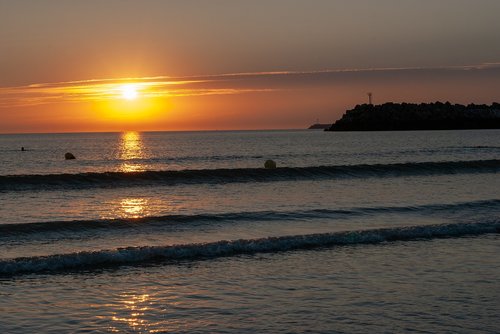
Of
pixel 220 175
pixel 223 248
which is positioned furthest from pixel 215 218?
pixel 220 175

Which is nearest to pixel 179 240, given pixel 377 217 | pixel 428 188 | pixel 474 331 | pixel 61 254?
pixel 61 254

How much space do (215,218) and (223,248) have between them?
596 centimetres

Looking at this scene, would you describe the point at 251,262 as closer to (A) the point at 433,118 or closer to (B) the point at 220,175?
(B) the point at 220,175

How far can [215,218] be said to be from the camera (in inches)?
883

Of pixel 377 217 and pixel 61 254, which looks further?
pixel 377 217

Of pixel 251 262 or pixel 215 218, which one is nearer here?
pixel 251 262

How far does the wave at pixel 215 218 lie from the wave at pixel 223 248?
416 centimetres

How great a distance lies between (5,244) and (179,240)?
449cm

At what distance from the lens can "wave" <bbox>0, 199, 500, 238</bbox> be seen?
20047 millimetres

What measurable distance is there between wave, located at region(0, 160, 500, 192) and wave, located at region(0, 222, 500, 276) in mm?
19225

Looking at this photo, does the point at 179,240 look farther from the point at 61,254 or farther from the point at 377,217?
the point at 377,217

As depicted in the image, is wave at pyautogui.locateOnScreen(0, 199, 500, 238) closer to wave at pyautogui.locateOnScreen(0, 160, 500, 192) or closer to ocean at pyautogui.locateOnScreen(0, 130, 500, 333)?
ocean at pyautogui.locateOnScreen(0, 130, 500, 333)

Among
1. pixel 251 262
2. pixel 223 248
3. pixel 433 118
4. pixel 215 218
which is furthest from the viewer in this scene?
pixel 433 118

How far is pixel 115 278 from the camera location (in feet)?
44.9
